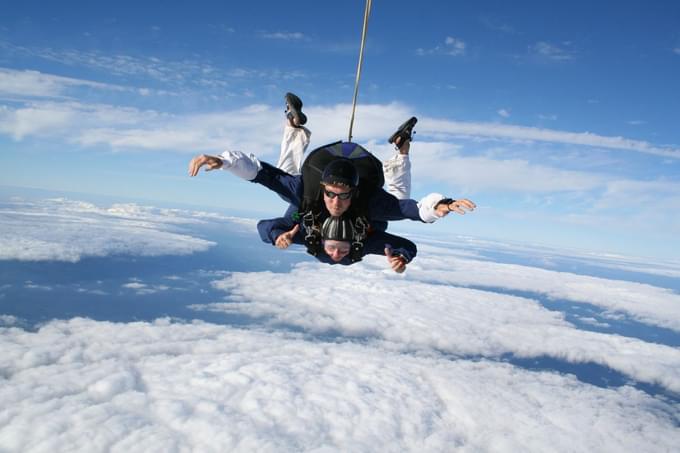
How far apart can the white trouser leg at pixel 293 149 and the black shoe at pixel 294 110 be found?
113 millimetres

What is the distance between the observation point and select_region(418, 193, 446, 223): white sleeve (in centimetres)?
374

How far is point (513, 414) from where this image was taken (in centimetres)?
8025

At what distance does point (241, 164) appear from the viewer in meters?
3.87

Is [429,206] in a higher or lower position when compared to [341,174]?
lower

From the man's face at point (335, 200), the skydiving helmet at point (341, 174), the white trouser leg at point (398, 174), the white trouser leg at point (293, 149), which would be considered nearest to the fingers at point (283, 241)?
the man's face at point (335, 200)

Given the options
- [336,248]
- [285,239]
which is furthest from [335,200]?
[285,239]

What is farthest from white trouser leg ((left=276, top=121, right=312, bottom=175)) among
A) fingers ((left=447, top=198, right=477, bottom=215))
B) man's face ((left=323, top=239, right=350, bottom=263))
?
fingers ((left=447, top=198, right=477, bottom=215))

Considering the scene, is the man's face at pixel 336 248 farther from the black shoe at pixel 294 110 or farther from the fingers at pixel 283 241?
the black shoe at pixel 294 110

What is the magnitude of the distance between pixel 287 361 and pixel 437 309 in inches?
3753

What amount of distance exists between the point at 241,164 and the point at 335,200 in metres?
1.10

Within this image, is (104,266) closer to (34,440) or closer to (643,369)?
(34,440)

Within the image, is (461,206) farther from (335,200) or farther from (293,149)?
(293,149)

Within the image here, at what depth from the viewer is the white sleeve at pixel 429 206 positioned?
3738mm

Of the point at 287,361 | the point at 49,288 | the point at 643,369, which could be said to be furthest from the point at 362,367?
the point at 49,288
